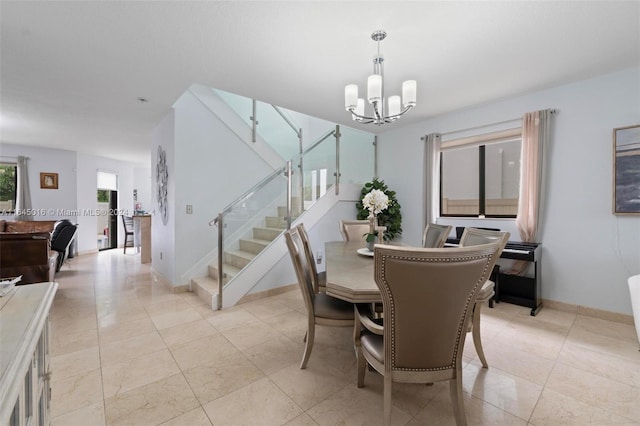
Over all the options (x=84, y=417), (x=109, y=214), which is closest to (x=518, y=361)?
(x=84, y=417)

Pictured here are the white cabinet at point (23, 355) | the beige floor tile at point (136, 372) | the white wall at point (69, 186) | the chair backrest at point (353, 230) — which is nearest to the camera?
the white cabinet at point (23, 355)

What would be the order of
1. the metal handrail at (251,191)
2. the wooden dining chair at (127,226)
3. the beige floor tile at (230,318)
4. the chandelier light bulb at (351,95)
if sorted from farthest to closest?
the wooden dining chair at (127,226), the metal handrail at (251,191), the beige floor tile at (230,318), the chandelier light bulb at (351,95)

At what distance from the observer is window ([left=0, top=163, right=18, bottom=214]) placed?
19.2 feet

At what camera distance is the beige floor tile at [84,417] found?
4.91ft

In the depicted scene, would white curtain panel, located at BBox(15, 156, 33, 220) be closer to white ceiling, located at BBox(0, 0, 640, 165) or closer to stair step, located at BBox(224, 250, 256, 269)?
white ceiling, located at BBox(0, 0, 640, 165)

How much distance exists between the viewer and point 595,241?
300 cm

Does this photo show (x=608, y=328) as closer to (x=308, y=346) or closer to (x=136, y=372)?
(x=308, y=346)

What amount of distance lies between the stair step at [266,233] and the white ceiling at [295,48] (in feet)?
5.73

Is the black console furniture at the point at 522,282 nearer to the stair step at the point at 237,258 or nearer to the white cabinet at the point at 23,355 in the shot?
the stair step at the point at 237,258

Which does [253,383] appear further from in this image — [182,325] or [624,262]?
[624,262]

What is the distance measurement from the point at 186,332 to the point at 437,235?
2588mm

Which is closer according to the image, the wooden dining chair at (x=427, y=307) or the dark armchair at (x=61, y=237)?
the wooden dining chair at (x=427, y=307)

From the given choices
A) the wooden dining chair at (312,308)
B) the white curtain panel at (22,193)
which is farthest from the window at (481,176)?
the white curtain panel at (22,193)

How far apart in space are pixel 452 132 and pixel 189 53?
361 centimetres
